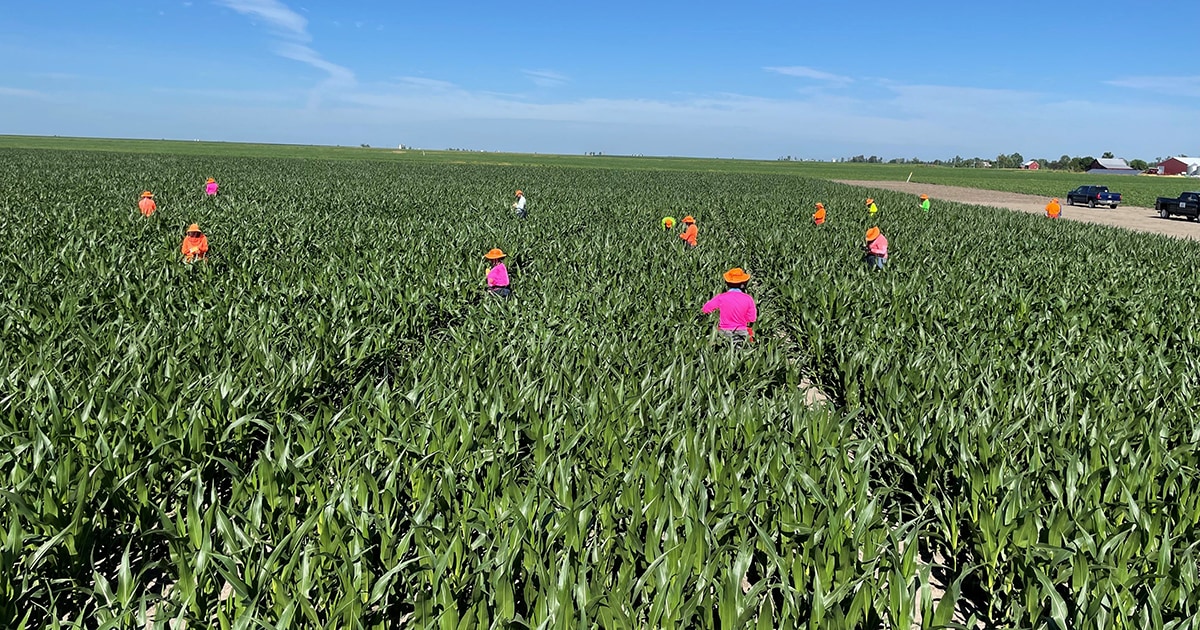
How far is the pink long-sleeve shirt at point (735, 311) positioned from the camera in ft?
25.4

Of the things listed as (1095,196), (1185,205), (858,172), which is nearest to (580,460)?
(1185,205)

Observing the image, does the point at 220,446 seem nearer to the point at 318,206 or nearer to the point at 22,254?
the point at 22,254

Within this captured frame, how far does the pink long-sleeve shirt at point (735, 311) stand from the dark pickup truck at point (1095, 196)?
153ft

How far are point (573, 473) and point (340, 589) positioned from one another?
64.2 inches

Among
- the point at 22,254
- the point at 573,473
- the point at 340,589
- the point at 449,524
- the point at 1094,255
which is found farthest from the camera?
the point at 1094,255

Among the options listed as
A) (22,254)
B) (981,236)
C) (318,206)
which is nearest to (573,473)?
(22,254)

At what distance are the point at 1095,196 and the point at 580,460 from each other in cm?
5210

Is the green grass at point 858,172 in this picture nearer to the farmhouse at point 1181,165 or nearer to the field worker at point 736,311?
the field worker at point 736,311

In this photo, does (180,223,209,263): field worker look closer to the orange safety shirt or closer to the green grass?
the orange safety shirt

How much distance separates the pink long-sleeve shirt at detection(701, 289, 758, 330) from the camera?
7.75m

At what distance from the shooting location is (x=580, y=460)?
14.1ft

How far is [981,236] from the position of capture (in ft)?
57.1

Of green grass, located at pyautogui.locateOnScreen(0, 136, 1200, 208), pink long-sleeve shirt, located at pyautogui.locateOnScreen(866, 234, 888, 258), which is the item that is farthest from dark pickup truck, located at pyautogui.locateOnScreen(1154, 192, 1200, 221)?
pink long-sleeve shirt, located at pyautogui.locateOnScreen(866, 234, 888, 258)

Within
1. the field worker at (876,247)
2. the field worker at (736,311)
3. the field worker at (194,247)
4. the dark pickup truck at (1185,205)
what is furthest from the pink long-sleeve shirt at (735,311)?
the dark pickup truck at (1185,205)
